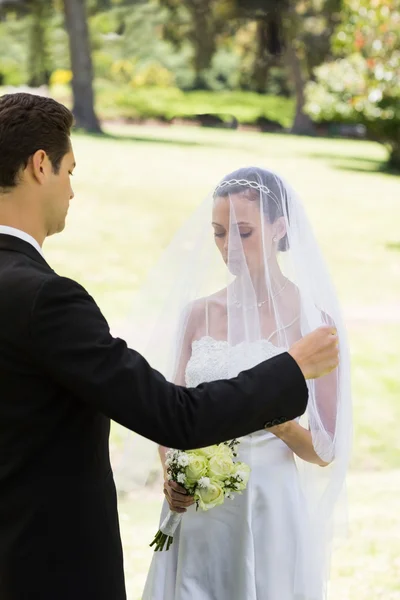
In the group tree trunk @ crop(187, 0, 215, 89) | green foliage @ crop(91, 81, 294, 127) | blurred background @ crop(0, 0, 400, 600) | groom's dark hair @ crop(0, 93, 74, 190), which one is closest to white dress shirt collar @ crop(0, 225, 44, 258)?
groom's dark hair @ crop(0, 93, 74, 190)

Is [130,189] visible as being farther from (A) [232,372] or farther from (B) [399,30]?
(A) [232,372]

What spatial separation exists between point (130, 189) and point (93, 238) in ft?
13.2

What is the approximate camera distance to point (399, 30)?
20.7m

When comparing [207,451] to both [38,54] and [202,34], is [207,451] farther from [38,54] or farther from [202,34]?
[202,34]

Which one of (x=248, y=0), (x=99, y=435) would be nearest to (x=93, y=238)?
(x=99, y=435)

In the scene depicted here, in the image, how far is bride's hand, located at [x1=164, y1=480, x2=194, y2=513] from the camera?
3098 millimetres

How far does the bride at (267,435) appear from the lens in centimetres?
337

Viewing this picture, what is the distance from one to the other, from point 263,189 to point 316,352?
118cm

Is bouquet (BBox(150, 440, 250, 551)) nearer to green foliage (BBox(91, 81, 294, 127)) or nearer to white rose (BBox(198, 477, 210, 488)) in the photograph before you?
white rose (BBox(198, 477, 210, 488))

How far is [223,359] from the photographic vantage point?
11.1 feet

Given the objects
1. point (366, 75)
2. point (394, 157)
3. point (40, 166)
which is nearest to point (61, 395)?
point (40, 166)

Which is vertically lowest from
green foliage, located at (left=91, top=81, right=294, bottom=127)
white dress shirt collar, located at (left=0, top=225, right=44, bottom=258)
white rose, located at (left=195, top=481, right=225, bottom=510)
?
green foliage, located at (left=91, top=81, right=294, bottom=127)

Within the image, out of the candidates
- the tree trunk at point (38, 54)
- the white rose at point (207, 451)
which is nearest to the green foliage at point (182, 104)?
the tree trunk at point (38, 54)

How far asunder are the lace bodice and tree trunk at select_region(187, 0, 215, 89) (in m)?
51.0
